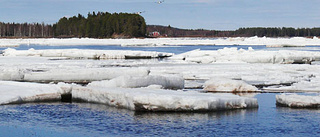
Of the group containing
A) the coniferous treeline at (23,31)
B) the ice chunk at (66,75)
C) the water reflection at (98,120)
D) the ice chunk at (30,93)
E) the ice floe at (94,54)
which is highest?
the coniferous treeline at (23,31)

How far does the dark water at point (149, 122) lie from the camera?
859 centimetres

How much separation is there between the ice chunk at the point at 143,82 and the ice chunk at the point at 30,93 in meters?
1.35

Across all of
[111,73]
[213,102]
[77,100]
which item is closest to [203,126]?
[213,102]

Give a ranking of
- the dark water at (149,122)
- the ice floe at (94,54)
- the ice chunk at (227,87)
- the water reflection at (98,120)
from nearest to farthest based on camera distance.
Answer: the dark water at (149,122), the water reflection at (98,120), the ice chunk at (227,87), the ice floe at (94,54)

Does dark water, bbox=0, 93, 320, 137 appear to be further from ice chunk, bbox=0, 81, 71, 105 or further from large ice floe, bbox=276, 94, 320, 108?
ice chunk, bbox=0, 81, 71, 105

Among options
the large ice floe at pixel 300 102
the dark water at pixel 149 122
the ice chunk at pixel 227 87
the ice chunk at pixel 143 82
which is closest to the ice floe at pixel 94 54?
the ice chunk at pixel 143 82

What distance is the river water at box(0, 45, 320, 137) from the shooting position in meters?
8.59

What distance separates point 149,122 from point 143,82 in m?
4.04

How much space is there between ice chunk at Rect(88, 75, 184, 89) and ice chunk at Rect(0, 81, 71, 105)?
135 cm

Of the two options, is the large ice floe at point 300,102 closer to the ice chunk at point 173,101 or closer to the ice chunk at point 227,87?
the ice chunk at point 173,101

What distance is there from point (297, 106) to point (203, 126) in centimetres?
307

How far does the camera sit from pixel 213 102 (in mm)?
10227

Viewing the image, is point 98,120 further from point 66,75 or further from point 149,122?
point 66,75

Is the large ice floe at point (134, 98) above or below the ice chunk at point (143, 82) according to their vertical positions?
below
